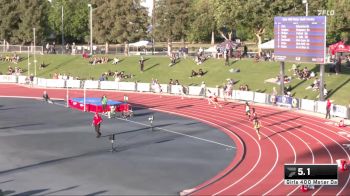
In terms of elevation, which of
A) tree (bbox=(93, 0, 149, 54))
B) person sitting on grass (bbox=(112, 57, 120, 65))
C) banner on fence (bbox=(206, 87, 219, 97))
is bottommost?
banner on fence (bbox=(206, 87, 219, 97))

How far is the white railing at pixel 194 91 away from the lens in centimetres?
4203

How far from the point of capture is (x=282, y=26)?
140ft

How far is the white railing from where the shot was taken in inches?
1655

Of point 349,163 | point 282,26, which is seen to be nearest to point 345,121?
point 282,26

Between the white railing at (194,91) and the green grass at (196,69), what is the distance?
11.3ft

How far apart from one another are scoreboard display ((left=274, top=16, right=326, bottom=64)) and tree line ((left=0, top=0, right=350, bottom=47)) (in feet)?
41.9

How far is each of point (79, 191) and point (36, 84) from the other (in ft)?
145

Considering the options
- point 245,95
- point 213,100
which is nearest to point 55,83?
point 213,100

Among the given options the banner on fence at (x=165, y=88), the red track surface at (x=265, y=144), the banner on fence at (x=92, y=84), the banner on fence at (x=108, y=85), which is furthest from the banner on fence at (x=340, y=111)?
the banner on fence at (x=92, y=84)

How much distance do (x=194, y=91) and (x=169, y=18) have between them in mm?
25764

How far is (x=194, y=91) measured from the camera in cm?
→ 5369

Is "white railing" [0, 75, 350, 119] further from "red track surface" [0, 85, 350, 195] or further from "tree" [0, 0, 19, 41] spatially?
"tree" [0, 0, 19, 41]

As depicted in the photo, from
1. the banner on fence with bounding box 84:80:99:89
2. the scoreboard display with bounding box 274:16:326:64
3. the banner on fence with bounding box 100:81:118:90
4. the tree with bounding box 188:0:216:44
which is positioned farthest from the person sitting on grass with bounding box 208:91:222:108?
the tree with bounding box 188:0:216:44
